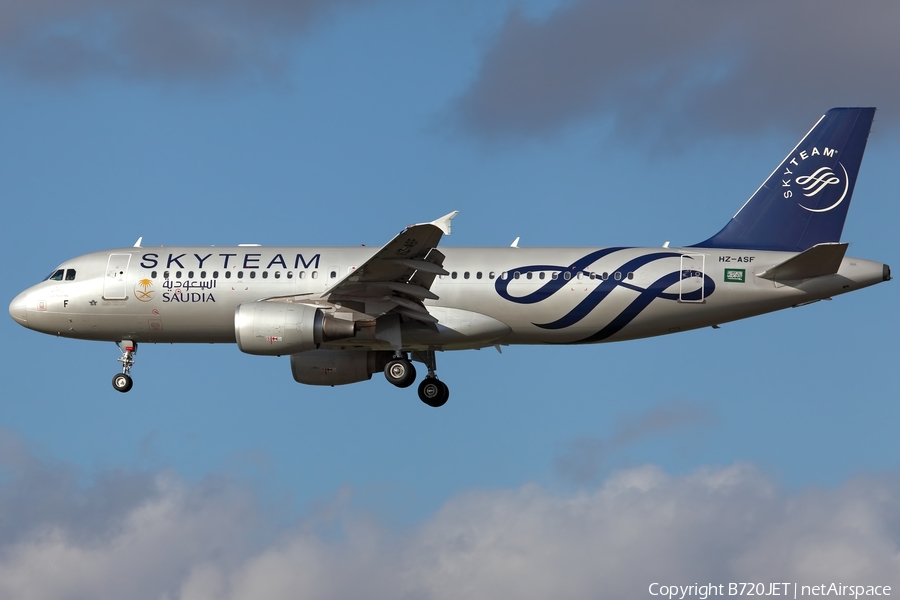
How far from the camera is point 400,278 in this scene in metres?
40.9

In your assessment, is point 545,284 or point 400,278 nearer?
Answer: point 400,278

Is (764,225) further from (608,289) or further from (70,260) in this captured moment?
(70,260)

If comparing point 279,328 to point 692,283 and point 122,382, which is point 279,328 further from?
point 692,283

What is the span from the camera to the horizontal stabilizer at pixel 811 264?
1591 inches

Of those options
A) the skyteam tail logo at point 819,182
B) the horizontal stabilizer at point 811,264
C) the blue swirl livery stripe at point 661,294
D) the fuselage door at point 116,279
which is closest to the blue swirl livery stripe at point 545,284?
the blue swirl livery stripe at point 661,294

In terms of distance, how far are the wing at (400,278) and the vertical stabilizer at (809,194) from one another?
390 inches

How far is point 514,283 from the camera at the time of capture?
140 ft

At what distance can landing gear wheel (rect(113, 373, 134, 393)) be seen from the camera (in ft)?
151

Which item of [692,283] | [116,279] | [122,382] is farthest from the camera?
[122,382]

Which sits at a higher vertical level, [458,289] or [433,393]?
[458,289]

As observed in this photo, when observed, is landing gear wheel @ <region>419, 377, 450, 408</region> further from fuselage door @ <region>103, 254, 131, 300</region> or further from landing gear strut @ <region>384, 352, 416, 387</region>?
fuselage door @ <region>103, 254, 131, 300</region>

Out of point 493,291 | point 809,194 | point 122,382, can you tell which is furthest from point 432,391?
point 809,194

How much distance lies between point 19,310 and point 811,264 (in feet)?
89.2

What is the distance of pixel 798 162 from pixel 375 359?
1596 cm
